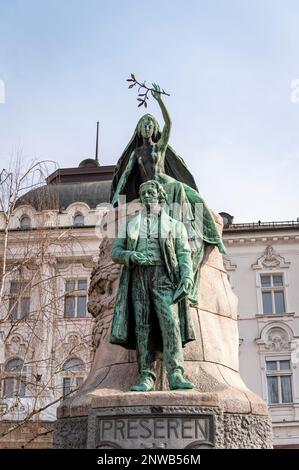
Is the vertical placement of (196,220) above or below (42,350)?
below

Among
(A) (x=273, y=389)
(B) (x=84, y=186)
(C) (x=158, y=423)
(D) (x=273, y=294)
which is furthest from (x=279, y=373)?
(C) (x=158, y=423)

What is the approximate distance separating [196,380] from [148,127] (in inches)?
125

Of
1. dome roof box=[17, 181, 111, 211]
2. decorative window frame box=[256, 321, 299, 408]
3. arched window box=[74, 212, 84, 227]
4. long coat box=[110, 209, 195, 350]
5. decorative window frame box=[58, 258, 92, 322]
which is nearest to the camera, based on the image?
long coat box=[110, 209, 195, 350]

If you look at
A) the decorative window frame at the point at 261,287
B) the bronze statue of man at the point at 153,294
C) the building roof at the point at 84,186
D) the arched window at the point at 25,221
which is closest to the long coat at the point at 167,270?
the bronze statue of man at the point at 153,294

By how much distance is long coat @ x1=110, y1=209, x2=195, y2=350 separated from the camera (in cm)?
582

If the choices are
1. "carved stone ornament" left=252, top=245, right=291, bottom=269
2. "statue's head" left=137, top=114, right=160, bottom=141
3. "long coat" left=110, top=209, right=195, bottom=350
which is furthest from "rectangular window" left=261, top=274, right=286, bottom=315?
"long coat" left=110, top=209, right=195, bottom=350

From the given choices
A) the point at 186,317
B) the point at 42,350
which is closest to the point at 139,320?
the point at 186,317

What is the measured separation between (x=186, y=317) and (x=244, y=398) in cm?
83

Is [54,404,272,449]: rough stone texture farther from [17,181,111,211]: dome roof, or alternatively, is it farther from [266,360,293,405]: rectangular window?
[17,181,111,211]: dome roof

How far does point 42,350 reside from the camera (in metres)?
22.1

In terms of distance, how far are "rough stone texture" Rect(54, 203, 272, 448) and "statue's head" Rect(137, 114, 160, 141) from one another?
37.2 inches

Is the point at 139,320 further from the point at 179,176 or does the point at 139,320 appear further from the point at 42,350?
the point at 42,350

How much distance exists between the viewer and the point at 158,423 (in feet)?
16.7

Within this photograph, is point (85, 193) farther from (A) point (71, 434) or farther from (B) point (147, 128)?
(A) point (71, 434)
